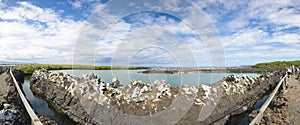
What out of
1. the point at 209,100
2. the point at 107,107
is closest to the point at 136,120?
the point at 107,107

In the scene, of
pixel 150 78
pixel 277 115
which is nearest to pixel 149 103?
pixel 277 115

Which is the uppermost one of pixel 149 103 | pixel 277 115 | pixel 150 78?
pixel 150 78

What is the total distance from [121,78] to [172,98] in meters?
3.88

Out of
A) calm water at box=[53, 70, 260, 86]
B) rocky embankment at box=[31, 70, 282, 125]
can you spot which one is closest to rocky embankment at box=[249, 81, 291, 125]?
rocky embankment at box=[31, 70, 282, 125]

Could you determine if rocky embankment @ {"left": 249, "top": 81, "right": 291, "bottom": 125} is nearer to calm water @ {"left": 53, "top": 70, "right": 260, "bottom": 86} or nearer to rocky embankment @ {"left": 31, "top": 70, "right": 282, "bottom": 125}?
rocky embankment @ {"left": 31, "top": 70, "right": 282, "bottom": 125}

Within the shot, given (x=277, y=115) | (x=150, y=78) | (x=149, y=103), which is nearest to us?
(x=277, y=115)

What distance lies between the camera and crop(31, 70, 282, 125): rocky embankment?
7.81 metres

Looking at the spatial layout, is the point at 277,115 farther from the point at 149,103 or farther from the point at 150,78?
the point at 150,78

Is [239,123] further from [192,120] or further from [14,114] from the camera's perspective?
[14,114]

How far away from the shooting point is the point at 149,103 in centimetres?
806

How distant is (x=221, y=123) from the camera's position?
29.6 feet

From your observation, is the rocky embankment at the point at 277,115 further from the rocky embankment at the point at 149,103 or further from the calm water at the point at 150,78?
the calm water at the point at 150,78

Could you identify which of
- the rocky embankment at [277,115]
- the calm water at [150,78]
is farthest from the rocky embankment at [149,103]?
the rocky embankment at [277,115]

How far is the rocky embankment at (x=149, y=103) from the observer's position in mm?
7810
